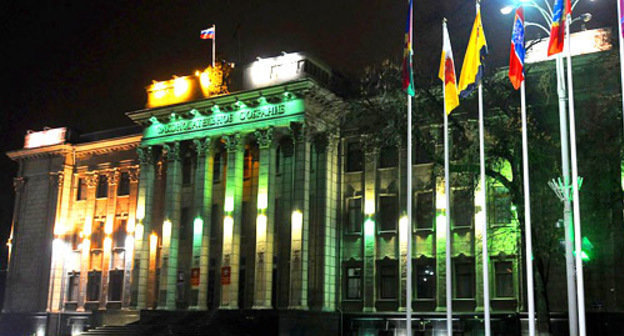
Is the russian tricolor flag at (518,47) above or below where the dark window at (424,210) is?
above

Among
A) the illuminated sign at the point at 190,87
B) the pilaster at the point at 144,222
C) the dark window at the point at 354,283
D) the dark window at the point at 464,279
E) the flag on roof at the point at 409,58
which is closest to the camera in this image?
the flag on roof at the point at 409,58

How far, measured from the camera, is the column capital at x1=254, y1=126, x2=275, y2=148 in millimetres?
46031

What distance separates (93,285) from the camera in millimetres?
57375

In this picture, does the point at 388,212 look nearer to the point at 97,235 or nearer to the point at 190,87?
the point at 190,87

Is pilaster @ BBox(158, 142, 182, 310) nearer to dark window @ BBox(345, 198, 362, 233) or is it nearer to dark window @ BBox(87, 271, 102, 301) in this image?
dark window @ BBox(87, 271, 102, 301)

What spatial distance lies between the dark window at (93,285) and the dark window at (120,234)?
285 cm

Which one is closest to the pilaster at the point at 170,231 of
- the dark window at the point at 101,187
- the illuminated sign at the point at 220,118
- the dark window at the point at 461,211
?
the illuminated sign at the point at 220,118

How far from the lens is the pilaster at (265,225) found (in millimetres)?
44469

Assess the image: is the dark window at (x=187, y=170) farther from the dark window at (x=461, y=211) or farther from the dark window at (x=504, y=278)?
the dark window at (x=504, y=278)

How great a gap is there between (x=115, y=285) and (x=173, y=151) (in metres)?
12.7

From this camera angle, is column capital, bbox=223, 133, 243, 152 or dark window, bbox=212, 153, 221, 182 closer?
column capital, bbox=223, 133, 243, 152

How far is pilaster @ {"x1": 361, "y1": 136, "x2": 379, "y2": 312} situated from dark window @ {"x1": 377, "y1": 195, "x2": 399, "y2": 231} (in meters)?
0.54

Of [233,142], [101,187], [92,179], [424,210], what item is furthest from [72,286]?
[424,210]

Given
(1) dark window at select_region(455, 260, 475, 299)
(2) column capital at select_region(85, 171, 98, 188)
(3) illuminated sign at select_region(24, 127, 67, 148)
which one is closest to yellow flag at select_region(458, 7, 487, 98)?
(1) dark window at select_region(455, 260, 475, 299)
